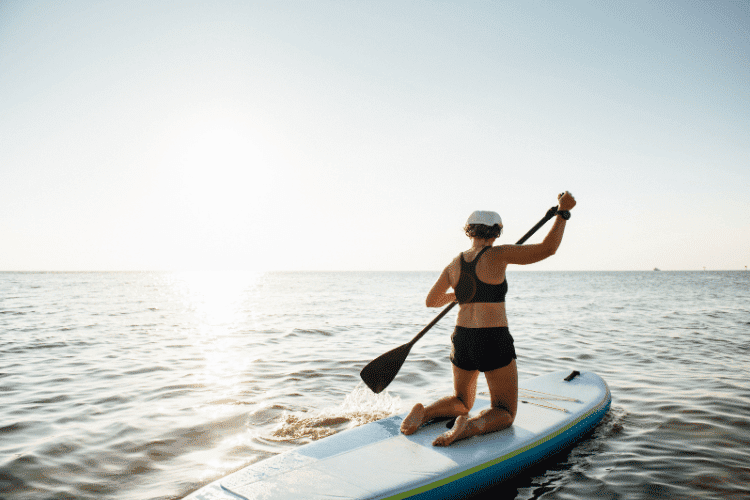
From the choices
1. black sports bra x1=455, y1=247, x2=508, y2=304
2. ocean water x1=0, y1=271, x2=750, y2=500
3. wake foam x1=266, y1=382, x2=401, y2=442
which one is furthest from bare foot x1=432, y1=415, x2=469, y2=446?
wake foam x1=266, y1=382, x2=401, y2=442

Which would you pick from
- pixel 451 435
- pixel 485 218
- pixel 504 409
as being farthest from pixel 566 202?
pixel 451 435

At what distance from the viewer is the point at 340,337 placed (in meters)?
11.6

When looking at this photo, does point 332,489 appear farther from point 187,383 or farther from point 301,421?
point 187,383

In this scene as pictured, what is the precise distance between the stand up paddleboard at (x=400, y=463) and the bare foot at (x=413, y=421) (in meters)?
0.06

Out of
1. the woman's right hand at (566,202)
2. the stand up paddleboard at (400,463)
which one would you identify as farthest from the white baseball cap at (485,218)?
the stand up paddleboard at (400,463)

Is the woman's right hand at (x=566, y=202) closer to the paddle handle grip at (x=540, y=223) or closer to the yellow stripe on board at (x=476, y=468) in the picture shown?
the paddle handle grip at (x=540, y=223)

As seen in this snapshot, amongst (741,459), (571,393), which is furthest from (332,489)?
(741,459)

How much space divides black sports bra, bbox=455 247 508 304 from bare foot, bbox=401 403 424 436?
103cm

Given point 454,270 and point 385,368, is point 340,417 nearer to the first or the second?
point 385,368

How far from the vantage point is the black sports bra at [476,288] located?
355cm

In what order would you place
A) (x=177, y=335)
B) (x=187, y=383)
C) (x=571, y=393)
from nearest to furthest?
1. (x=571, y=393)
2. (x=187, y=383)
3. (x=177, y=335)

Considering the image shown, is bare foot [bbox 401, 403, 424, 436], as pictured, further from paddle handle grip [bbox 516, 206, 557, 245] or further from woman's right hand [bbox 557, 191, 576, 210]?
woman's right hand [bbox 557, 191, 576, 210]

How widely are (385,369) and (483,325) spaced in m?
1.36

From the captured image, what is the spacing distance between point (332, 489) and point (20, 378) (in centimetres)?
705
